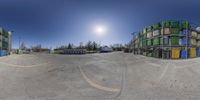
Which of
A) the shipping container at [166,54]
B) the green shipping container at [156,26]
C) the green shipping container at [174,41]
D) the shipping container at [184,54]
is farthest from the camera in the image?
the green shipping container at [156,26]

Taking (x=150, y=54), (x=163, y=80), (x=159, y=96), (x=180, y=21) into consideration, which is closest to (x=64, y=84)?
(x=159, y=96)

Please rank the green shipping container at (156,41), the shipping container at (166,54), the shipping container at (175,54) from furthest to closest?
the green shipping container at (156,41)
the shipping container at (175,54)
the shipping container at (166,54)

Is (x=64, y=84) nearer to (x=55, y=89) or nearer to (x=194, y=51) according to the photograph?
(x=55, y=89)

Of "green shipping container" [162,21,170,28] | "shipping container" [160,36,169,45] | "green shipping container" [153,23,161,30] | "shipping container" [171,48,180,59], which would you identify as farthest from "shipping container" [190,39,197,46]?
"shipping container" [171,48,180,59]

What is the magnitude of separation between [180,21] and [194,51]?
23.3ft

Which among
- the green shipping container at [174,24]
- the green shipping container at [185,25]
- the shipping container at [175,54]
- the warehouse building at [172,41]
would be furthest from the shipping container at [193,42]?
the shipping container at [175,54]

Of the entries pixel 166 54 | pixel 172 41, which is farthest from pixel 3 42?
pixel 172 41

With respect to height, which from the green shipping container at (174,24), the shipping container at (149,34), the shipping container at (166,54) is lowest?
the shipping container at (166,54)

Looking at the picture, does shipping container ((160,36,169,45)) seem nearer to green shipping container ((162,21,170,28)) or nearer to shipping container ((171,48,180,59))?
green shipping container ((162,21,170,28))

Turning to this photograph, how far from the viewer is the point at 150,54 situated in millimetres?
29406

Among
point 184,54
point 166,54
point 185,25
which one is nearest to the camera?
point 166,54

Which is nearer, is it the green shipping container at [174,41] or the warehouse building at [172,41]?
the warehouse building at [172,41]

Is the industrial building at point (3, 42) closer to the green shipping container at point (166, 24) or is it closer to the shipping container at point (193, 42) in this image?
the green shipping container at point (166, 24)

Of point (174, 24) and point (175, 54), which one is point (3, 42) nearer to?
point (175, 54)
